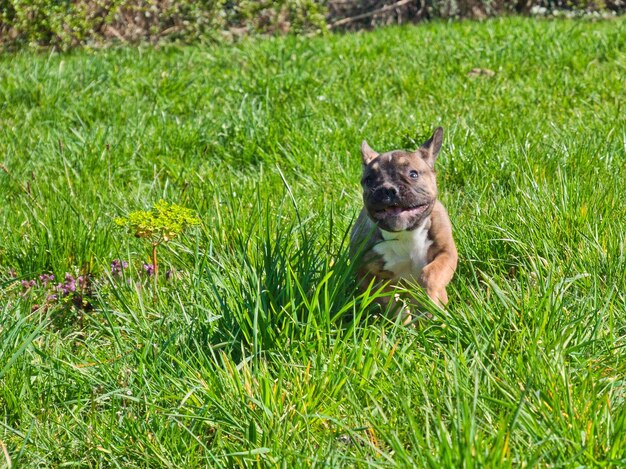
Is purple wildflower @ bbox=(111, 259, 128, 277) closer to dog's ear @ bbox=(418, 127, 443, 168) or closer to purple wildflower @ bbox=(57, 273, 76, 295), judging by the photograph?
purple wildflower @ bbox=(57, 273, 76, 295)

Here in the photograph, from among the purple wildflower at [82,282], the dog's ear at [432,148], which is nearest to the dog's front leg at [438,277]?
the dog's ear at [432,148]

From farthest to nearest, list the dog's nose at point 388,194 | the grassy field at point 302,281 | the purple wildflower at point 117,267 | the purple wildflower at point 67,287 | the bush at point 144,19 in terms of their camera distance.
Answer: the bush at point 144,19, the purple wildflower at point 117,267, the purple wildflower at point 67,287, the dog's nose at point 388,194, the grassy field at point 302,281

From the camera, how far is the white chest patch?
3.62 meters

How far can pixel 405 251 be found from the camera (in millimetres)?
3650

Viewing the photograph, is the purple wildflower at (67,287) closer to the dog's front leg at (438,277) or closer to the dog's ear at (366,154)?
the dog's ear at (366,154)

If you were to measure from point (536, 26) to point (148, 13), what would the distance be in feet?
14.3

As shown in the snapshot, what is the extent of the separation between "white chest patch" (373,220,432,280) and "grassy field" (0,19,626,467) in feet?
0.61

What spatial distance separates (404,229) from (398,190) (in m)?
0.16

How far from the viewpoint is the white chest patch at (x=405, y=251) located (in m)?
3.62

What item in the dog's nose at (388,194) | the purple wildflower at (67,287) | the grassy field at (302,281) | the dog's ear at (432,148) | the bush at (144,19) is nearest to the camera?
the grassy field at (302,281)

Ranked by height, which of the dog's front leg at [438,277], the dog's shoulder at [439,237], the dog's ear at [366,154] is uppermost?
the dog's ear at [366,154]

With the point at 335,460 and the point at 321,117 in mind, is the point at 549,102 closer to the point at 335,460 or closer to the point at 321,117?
the point at 321,117

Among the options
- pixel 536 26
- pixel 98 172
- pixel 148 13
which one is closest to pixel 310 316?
pixel 98 172

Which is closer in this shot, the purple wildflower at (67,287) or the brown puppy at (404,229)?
the brown puppy at (404,229)
